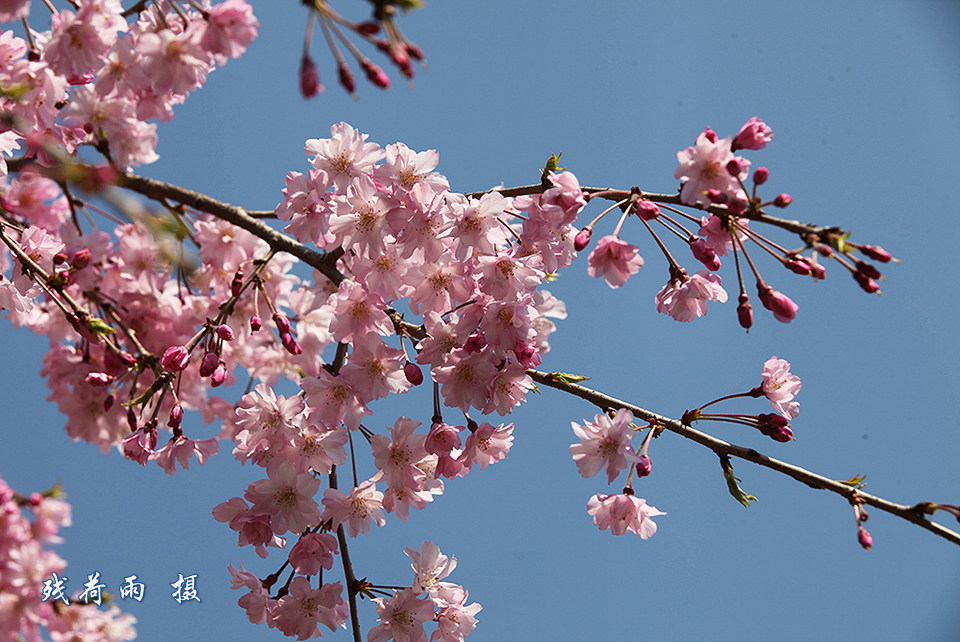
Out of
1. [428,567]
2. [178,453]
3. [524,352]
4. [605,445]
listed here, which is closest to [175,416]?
[178,453]

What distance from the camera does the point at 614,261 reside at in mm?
2064

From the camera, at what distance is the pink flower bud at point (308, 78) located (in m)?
1.48

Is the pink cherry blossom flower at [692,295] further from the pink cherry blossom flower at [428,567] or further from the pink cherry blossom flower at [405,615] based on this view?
the pink cherry blossom flower at [405,615]

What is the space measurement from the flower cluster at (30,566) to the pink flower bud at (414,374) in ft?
4.49

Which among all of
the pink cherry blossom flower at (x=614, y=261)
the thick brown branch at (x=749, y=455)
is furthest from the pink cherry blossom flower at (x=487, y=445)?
the pink cherry blossom flower at (x=614, y=261)

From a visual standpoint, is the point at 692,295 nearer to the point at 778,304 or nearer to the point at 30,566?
the point at 778,304

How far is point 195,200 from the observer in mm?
2256

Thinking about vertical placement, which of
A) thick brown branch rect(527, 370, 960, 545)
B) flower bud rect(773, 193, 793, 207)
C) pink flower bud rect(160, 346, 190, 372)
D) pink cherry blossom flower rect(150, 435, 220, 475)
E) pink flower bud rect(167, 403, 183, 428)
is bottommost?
thick brown branch rect(527, 370, 960, 545)

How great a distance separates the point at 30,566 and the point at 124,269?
4.99 ft

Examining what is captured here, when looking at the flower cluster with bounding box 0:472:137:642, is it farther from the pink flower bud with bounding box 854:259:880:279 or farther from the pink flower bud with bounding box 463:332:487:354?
the pink flower bud with bounding box 854:259:880:279

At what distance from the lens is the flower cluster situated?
2.46 m

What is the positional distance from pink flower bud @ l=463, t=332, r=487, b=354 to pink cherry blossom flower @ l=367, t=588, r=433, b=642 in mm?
998

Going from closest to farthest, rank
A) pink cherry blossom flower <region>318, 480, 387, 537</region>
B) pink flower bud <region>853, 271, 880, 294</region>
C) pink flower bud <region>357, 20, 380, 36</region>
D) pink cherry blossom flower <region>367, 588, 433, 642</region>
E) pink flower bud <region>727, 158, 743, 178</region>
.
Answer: pink flower bud <region>357, 20, 380, 36</region> < pink flower bud <region>853, 271, 880, 294</region> < pink flower bud <region>727, 158, 743, 178</region> < pink cherry blossom flower <region>318, 480, 387, 537</region> < pink cherry blossom flower <region>367, 588, 433, 642</region>

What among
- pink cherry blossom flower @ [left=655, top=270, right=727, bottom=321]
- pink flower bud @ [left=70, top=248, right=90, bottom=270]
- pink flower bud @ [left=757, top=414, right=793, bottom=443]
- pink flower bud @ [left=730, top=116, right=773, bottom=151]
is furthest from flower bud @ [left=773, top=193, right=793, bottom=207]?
pink flower bud @ [left=70, top=248, right=90, bottom=270]
